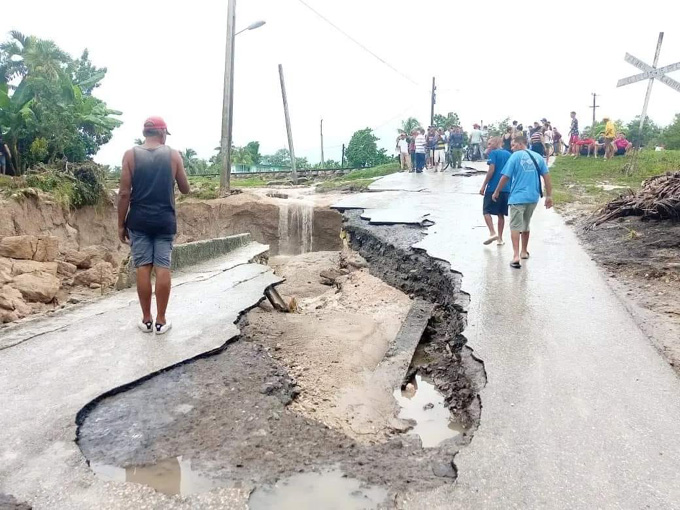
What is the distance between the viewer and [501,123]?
41094mm

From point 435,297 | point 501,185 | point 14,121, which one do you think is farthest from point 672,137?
point 14,121

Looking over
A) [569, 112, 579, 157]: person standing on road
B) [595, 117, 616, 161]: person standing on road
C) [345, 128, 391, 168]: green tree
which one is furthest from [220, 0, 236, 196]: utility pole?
[345, 128, 391, 168]: green tree

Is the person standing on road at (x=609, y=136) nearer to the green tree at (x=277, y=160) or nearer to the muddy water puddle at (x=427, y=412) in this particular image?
the muddy water puddle at (x=427, y=412)

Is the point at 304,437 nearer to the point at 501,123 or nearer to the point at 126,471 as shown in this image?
the point at 126,471

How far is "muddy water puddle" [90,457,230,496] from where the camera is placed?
2.61 meters

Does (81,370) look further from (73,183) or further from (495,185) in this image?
(73,183)

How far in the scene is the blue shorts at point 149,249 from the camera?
4480mm

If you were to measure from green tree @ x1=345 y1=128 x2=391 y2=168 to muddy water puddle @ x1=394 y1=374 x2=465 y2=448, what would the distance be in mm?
32898

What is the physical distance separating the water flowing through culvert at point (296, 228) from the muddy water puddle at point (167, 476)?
11.4 meters

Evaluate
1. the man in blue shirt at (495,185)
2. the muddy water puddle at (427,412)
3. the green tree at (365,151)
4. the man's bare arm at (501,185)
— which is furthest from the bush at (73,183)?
the green tree at (365,151)

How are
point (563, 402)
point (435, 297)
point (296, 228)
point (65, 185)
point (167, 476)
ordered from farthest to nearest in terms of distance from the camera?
point (296, 228) → point (65, 185) → point (435, 297) → point (563, 402) → point (167, 476)

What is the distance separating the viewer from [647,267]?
643 centimetres

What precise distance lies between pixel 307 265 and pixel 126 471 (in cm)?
792

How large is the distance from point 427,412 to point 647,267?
4.07 metres
